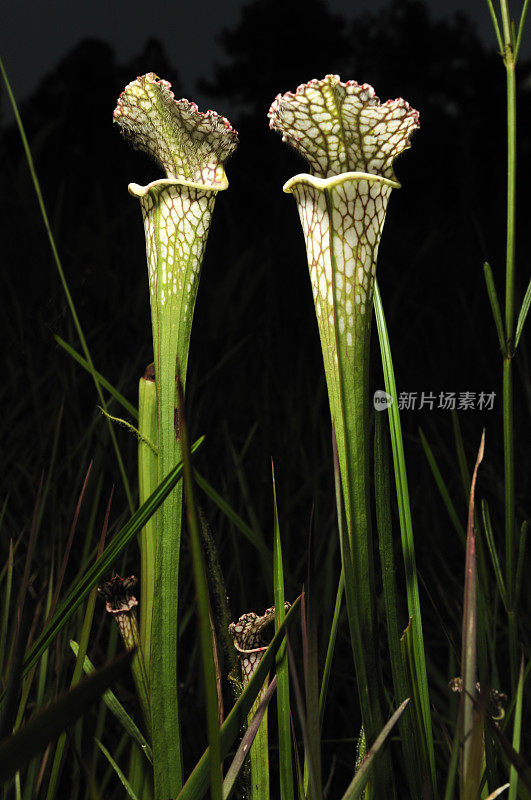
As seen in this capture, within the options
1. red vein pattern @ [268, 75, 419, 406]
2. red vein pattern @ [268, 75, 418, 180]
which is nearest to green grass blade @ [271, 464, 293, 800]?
red vein pattern @ [268, 75, 419, 406]

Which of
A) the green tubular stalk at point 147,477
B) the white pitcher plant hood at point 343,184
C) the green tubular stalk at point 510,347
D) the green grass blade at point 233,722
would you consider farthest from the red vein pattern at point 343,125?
the green grass blade at point 233,722

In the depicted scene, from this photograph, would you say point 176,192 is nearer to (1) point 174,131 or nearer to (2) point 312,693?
(1) point 174,131

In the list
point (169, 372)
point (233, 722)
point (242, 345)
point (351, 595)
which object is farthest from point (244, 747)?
point (242, 345)

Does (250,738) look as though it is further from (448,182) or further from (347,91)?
(448,182)

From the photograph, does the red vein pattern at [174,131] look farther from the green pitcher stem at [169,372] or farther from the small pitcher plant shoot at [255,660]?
the small pitcher plant shoot at [255,660]

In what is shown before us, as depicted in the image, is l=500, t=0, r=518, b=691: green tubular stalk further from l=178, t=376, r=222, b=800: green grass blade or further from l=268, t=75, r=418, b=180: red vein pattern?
l=178, t=376, r=222, b=800: green grass blade

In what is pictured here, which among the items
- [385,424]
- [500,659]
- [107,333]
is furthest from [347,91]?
[107,333]
